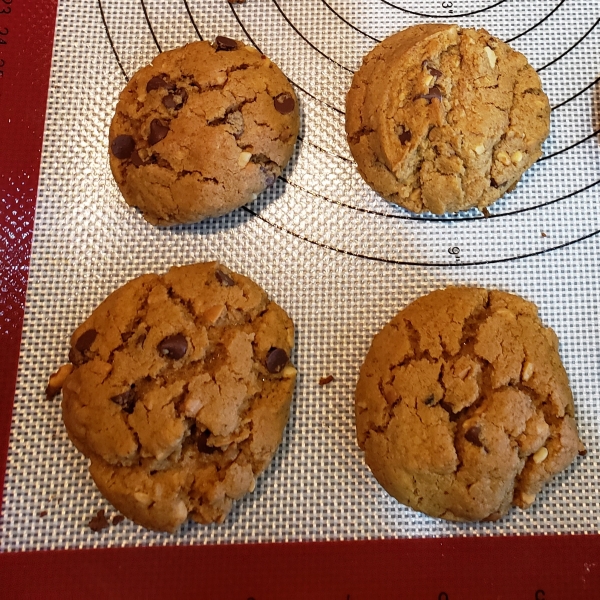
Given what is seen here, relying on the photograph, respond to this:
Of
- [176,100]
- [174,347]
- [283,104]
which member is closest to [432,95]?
[283,104]

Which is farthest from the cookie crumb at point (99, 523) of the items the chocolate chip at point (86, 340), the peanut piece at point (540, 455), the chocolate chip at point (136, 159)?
the peanut piece at point (540, 455)

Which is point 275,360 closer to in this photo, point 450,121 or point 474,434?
point 474,434

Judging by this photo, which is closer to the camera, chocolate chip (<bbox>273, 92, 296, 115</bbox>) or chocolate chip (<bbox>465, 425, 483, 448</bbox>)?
chocolate chip (<bbox>465, 425, 483, 448</bbox>)

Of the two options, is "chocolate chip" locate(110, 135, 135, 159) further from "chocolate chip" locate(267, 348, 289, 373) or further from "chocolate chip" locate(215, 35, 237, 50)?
"chocolate chip" locate(267, 348, 289, 373)

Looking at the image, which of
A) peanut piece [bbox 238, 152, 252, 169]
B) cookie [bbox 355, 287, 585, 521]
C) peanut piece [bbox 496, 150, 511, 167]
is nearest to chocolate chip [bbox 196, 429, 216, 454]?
cookie [bbox 355, 287, 585, 521]

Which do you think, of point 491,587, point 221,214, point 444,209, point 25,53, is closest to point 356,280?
point 444,209

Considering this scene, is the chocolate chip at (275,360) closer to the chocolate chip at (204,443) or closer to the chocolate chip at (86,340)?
the chocolate chip at (204,443)

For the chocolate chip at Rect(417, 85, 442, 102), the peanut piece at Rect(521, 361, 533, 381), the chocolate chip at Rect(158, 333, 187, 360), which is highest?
the chocolate chip at Rect(417, 85, 442, 102)
